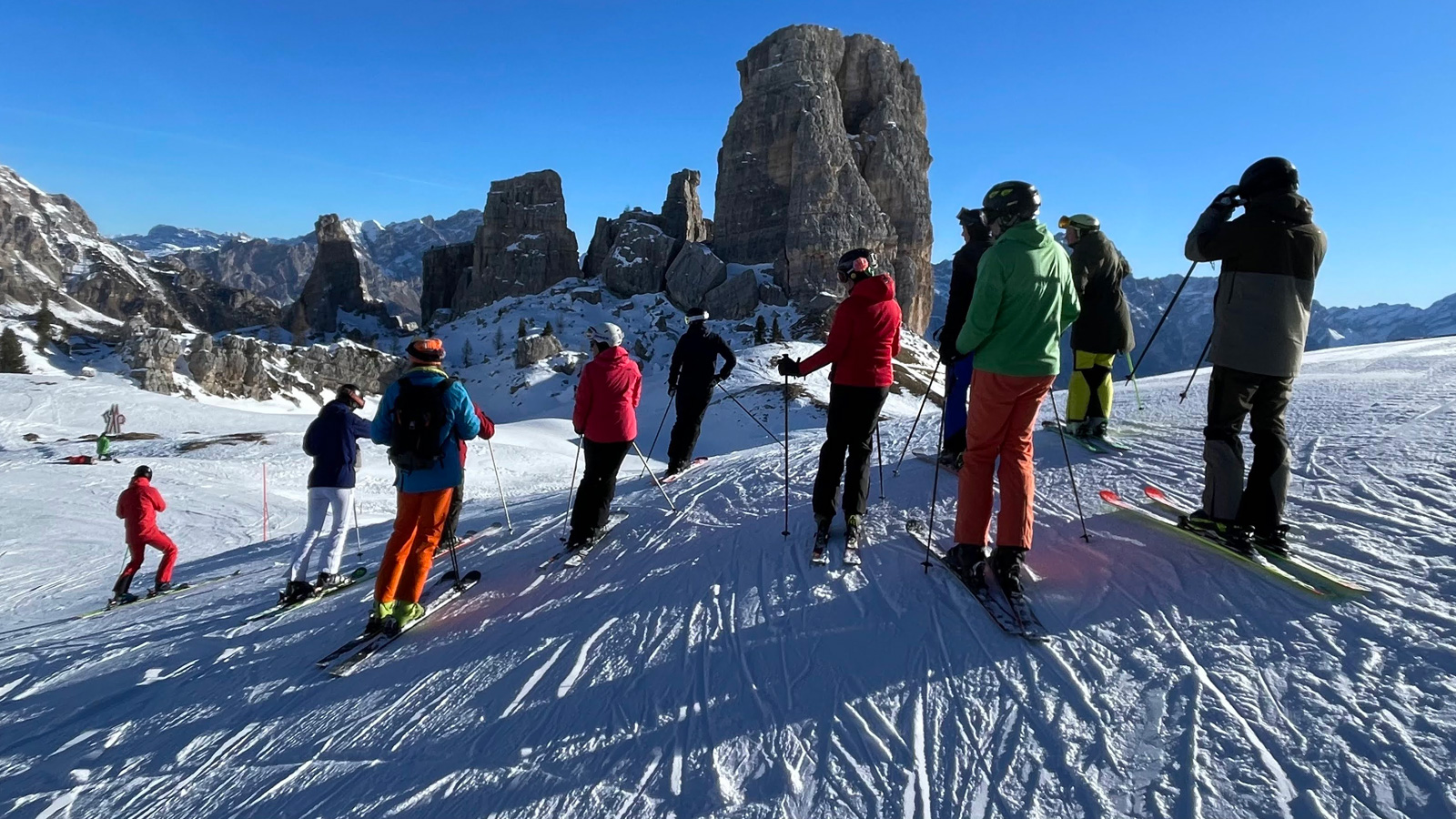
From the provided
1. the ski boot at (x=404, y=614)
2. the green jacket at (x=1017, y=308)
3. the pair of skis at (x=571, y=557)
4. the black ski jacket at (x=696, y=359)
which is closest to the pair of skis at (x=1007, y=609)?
the green jacket at (x=1017, y=308)

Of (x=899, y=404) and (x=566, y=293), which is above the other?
(x=566, y=293)

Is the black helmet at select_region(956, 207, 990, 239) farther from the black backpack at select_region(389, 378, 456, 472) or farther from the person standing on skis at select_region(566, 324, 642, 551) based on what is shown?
the black backpack at select_region(389, 378, 456, 472)

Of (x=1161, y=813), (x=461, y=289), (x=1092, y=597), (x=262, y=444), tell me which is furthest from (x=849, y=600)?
(x=461, y=289)

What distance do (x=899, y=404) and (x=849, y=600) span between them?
24989 mm

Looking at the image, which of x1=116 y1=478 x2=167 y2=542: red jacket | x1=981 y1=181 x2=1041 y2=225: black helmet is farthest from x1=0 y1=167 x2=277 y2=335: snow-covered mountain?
x1=981 y1=181 x2=1041 y2=225: black helmet

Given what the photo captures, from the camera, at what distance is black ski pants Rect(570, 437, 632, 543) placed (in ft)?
A: 20.0

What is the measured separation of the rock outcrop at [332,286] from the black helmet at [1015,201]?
11874cm

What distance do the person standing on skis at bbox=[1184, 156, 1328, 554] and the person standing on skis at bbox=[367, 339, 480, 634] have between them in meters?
5.18

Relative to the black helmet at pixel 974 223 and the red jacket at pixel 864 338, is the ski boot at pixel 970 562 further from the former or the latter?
the black helmet at pixel 974 223

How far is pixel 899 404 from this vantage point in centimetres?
2827

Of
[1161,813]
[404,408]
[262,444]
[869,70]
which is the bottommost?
[262,444]

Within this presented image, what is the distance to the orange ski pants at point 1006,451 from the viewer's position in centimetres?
390

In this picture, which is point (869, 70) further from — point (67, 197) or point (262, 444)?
point (67, 197)

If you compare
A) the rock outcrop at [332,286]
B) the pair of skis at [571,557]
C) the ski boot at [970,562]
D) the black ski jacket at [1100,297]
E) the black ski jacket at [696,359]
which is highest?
the rock outcrop at [332,286]
